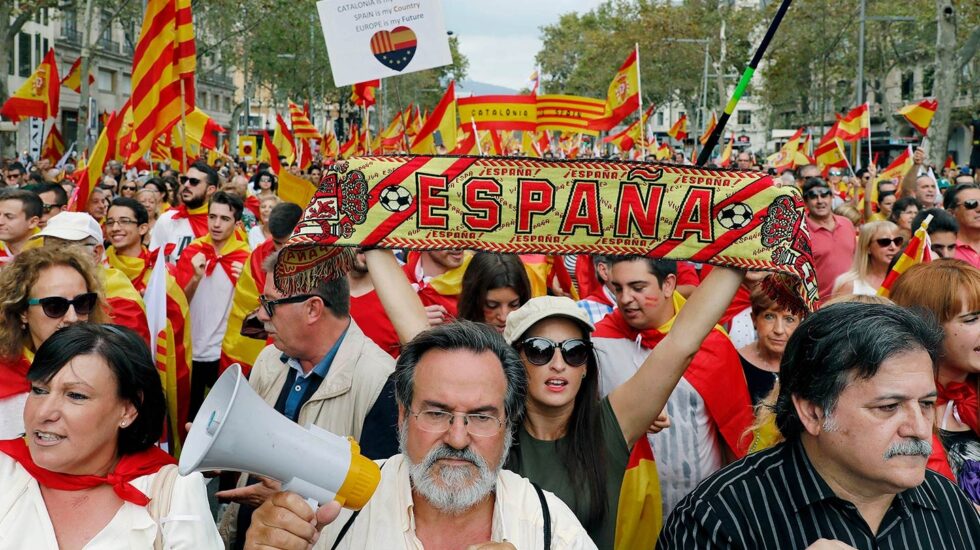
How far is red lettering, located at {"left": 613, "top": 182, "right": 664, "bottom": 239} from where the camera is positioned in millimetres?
3125

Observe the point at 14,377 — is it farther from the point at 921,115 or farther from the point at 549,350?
the point at 921,115

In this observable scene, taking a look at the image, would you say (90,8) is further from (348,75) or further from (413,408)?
(413,408)

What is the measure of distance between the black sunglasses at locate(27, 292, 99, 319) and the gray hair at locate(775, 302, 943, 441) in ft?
9.16

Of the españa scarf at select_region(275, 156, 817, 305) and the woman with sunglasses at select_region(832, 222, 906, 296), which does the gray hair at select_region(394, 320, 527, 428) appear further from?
the woman with sunglasses at select_region(832, 222, 906, 296)

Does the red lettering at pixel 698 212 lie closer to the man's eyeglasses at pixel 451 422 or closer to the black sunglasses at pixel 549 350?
the black sunglasses at pixel 549 350

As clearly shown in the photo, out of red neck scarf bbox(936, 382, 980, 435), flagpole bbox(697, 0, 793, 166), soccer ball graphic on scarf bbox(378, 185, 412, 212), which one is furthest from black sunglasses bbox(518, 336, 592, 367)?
red neck scarf bbox(936, 382, 980, 435)

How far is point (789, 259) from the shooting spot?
10.1 ft

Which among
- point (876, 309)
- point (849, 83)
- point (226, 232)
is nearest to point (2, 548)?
point (876, 309)

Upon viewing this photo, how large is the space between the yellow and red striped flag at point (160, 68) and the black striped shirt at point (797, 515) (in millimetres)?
7504

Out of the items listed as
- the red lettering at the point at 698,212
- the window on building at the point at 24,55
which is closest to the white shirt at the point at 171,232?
the red lettering at the point at 698,212

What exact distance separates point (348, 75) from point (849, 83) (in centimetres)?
5048

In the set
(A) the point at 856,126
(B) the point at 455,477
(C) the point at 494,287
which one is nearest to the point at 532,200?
(B) the point at 455,477

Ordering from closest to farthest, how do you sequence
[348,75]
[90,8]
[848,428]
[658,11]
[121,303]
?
[848,428]
[121,303]
[348,75]
[90,8]
[658,11]

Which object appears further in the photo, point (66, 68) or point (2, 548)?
point (66, 68)
